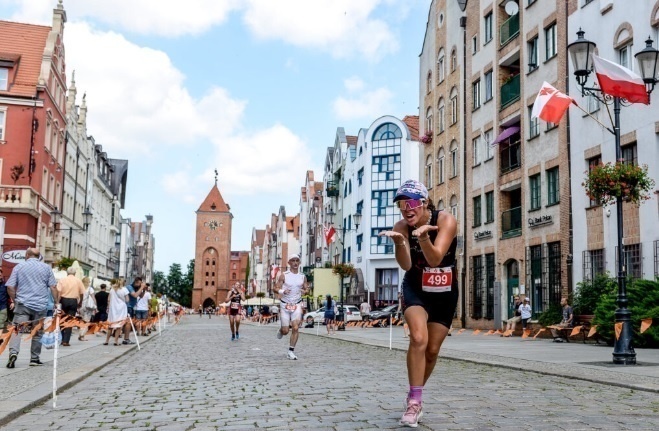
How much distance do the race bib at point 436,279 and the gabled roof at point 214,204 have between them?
153m

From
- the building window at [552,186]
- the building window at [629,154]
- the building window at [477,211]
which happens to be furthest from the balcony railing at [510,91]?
the building window at [629,154]

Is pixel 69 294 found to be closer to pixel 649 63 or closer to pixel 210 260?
pixel 649 63

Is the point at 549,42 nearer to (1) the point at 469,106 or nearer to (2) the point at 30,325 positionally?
(1) the point at 469,106

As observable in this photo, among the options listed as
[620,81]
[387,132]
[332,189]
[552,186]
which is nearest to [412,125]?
[387,132]

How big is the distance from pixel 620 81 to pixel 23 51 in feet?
125

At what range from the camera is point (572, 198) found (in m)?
27.0

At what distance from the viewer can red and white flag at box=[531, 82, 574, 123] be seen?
1786 centimetres

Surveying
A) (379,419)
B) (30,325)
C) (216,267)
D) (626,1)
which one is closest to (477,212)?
(626,1)

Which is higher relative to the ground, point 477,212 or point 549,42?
point 549,42

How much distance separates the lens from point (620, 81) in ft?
49.9

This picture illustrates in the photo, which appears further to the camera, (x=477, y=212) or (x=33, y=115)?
(x=33, y=115)

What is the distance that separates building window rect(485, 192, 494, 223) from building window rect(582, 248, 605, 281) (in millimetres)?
9152

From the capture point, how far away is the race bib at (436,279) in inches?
237

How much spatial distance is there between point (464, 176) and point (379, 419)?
32872mm
